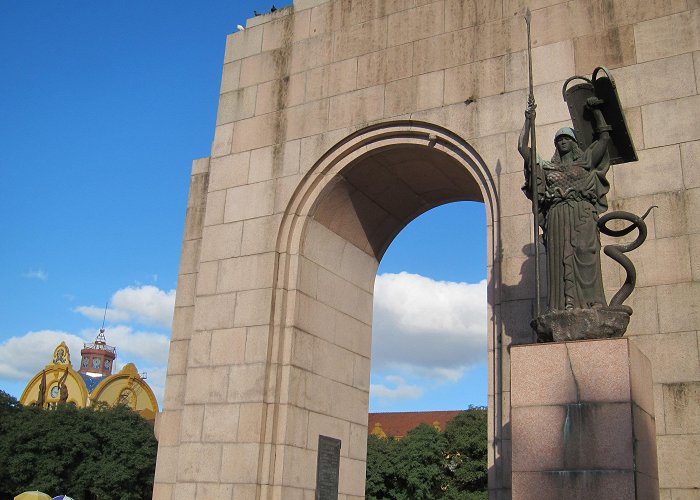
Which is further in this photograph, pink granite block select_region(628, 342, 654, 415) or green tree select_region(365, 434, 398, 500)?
green tree select_region(365, 434, 398, 500)

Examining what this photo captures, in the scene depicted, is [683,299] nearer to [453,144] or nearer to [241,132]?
[453,144]

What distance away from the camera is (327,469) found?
44.0 ft

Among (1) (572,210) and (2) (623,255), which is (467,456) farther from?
(1) (572,210)

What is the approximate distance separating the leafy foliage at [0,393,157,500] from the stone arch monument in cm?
2885

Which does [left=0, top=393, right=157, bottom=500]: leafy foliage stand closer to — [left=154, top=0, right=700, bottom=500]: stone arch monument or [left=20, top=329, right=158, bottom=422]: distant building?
[left=20, top=329, right=158, bottom=422]: distant building

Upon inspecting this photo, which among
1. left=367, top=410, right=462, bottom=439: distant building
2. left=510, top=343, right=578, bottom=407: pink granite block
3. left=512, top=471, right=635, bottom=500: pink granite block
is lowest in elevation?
left=512, top=471, right=635, bottom=500: pink granite block

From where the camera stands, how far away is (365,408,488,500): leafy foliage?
4044cm

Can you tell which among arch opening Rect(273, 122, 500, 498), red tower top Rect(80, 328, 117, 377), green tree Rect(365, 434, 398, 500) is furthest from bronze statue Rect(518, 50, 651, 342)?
red tower top Rect(80, 328, 117, 377)

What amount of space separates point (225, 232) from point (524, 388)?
7.67m

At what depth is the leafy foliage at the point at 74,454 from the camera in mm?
39719

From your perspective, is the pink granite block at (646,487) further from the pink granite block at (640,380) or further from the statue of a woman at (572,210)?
the statue of a woman at (572,210)

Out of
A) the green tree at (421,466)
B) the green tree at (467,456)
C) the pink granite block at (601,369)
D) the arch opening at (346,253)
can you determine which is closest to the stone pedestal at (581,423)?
the pink granite block at (601,369)

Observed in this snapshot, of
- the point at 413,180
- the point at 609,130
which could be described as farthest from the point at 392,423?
the point at 609,130

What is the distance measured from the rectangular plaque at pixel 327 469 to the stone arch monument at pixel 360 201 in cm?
16
